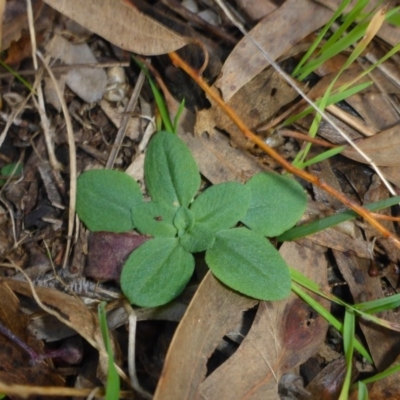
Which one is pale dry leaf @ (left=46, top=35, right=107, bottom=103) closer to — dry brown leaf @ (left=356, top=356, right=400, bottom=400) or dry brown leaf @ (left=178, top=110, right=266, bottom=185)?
dry brown leaf @ (left=178, top=110, right=266, bottom=185)

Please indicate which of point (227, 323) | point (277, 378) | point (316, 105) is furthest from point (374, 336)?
point (316, 105)

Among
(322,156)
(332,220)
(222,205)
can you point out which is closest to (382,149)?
(322,156)

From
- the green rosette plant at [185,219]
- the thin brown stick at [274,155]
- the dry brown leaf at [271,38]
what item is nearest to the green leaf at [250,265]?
the green rosette plant at [185,219]

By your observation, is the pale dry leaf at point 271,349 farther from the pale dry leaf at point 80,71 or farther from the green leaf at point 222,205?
the pale dry leaf at point 80,71

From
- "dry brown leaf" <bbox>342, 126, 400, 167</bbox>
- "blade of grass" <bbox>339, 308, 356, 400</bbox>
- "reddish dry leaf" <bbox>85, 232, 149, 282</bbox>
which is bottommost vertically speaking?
"reddish dry leaf" <bbox>85, 232, 149, 282</bbox>

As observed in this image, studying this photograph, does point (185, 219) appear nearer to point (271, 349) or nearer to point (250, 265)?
point (250, 265)

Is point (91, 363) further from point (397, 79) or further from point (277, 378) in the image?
point (397, 79)

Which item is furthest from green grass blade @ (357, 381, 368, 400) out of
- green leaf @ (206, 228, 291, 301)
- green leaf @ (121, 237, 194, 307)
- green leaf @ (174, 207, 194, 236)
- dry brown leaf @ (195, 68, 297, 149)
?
dry brown leaf @ (195, 68, 297, 149)
